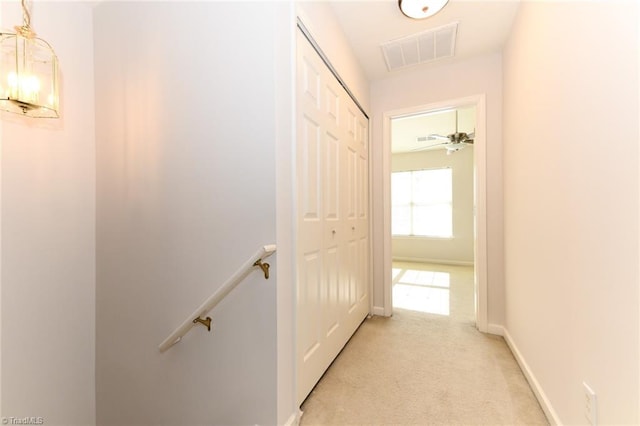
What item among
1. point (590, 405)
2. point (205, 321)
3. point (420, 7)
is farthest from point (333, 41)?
point (590, 405)

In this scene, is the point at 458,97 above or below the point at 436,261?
above

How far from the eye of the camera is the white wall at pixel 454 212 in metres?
5.62

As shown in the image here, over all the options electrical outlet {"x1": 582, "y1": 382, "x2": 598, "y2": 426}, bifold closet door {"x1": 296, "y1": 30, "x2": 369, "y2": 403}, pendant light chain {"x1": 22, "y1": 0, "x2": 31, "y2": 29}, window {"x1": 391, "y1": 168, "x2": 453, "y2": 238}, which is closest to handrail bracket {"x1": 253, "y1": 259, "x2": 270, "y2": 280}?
bifold closet door {"x1": 296, "y1": 30, "x2": 369, "y2": 403}

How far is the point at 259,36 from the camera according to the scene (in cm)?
119

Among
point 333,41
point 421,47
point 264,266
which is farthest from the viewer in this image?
point 421,47

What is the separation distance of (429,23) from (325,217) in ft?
5.94

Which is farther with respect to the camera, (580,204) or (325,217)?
(325,217)

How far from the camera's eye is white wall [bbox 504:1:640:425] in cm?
81

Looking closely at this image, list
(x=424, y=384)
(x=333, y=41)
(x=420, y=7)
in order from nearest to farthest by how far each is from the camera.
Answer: (x=424, y=384) → (x=420, y=7) → (x=333, y=41)

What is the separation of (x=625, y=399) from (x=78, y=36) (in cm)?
325

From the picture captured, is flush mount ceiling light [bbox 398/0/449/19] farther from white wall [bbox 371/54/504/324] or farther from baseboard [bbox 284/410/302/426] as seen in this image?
baseboard [bbox 284/410/302/426]

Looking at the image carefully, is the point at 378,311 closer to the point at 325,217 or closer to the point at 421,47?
the point at 325,217

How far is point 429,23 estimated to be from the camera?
6.59ft

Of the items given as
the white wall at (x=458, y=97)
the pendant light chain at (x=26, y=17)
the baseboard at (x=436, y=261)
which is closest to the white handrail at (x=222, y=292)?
the pendant light chain at (x=26, y=17)
